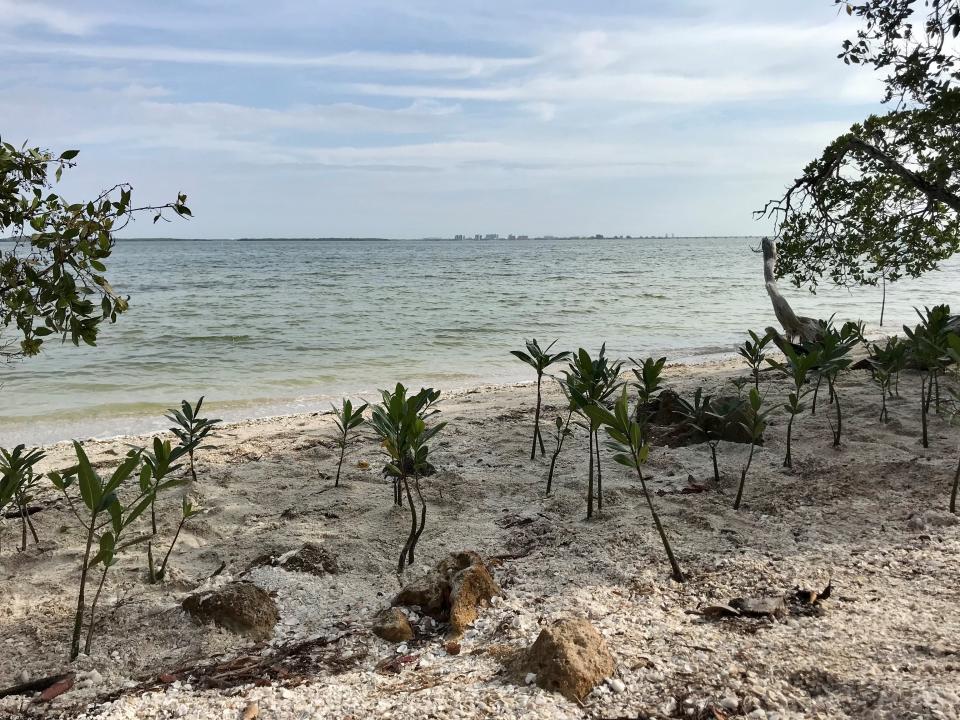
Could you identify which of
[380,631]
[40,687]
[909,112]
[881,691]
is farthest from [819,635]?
[909,112]

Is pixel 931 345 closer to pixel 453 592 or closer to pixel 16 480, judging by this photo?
pixel 453 592

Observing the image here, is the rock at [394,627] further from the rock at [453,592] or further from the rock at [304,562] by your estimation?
the rock at [304,562]

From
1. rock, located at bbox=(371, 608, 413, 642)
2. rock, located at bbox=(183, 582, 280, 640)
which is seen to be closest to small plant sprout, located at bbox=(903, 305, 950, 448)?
rock, located at bbox=(371, 608, 413, 642)

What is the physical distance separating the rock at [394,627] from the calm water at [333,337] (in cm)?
595

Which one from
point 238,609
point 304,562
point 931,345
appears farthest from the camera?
point 931,345

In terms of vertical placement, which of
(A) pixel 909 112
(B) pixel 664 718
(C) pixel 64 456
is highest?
(A) pixel 909 112

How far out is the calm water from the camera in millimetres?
8953

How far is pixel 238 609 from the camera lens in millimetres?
2703

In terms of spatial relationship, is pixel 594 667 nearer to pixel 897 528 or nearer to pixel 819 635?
pixel 819 635

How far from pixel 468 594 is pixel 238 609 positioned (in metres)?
0.94

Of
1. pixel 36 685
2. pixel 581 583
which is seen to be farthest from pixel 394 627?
pixel 36 685

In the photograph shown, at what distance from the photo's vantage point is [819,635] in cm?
239

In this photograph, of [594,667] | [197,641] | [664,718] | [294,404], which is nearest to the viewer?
[664,718]

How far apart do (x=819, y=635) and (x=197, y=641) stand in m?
2.33
